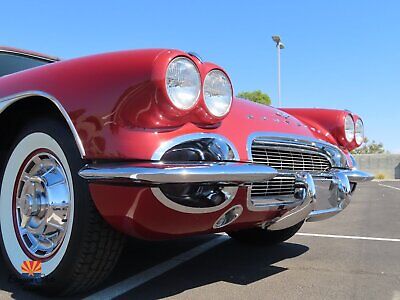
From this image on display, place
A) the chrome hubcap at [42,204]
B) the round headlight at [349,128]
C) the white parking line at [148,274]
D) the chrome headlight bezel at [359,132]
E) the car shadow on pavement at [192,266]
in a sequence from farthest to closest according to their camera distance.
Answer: the chrome headlight bezel at [359,132], the round headlight at [349,128], the car shadow on pavement at [192,266], the white parking line at [148,274], the chrome hubcap at [42,204]

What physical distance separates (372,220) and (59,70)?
457cm

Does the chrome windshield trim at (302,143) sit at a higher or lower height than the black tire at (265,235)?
higher

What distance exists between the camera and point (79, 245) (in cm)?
223

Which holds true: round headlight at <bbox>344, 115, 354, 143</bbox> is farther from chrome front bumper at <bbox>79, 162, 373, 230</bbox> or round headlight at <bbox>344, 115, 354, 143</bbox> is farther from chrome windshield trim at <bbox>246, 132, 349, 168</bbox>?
chrome front bumper at <bbox>79, 162, 373, 230</bbox>

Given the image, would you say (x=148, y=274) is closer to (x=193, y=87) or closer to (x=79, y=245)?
(x=79, y=245)

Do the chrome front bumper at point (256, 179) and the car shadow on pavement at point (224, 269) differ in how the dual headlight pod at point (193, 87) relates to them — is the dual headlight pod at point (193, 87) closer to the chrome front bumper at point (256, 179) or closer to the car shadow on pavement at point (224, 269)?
the chrome front bumper at point (256, 179)

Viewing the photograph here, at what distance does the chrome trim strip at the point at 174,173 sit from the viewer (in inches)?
77.9

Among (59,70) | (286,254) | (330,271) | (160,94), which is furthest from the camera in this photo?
(286,254)

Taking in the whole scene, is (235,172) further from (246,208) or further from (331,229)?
(331,229)

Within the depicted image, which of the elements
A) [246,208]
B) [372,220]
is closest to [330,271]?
[246,208]

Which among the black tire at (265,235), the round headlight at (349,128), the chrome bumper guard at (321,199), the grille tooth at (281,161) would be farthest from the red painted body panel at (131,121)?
the round headlight at (349,128)

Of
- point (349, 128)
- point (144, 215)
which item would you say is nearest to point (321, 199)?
point (349, 128)

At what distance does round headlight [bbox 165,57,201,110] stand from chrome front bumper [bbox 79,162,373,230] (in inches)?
12.1

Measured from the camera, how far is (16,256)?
254 cm
